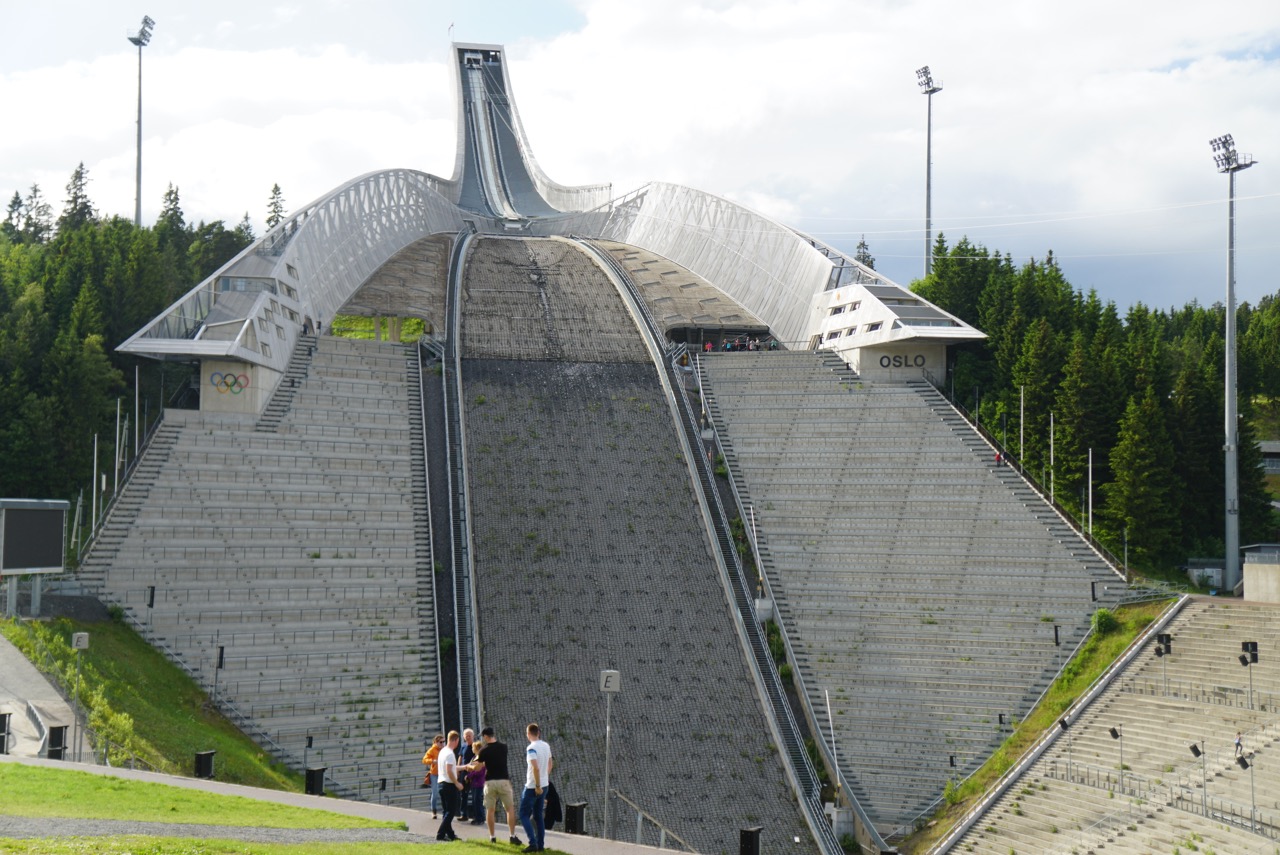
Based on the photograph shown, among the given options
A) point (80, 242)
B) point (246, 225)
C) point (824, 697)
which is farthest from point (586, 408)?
point (246, 225)

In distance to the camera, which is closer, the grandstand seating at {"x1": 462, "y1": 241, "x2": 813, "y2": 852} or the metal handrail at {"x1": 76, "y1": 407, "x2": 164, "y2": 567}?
the grandstand seating at {"x1": 462, "y1": 241, "x2": 813, "y2": 852}

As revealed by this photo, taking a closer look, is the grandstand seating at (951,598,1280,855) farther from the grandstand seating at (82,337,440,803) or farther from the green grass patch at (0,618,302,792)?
the green grass patch at (0,618,302,792)

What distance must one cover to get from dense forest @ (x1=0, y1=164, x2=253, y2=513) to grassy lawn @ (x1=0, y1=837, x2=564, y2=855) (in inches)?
1009

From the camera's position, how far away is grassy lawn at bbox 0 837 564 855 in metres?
10.2

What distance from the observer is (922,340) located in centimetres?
3988

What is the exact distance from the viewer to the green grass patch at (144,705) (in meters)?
19.8

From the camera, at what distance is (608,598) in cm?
2986

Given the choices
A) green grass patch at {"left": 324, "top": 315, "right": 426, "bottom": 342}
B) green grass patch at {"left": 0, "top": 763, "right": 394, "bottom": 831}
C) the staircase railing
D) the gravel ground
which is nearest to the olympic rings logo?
the staircase railing

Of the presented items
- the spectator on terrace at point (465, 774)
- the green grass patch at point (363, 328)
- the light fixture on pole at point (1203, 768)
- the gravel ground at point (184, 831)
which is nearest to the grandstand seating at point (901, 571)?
the light fixture on pole at point (1203, 768)

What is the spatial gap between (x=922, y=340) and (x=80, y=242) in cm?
2972

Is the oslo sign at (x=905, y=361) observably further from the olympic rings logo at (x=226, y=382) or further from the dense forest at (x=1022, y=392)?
the olympic rings logo at (x=226, y=382)

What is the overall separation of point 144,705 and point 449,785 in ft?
37.2

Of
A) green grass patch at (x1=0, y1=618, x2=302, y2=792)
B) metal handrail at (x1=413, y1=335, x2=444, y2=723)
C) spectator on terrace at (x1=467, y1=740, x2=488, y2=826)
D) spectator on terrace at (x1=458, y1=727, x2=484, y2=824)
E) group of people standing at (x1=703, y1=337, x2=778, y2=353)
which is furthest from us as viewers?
group of people standing at (x1=703, y1=337, x2=778, y2=353)

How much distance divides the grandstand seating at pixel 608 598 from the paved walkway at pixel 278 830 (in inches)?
368
